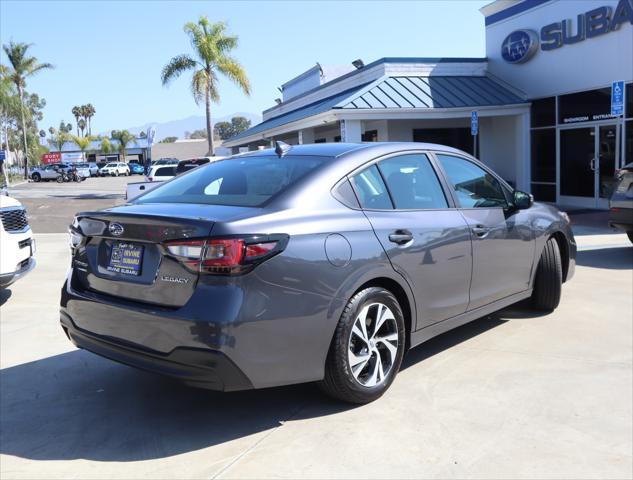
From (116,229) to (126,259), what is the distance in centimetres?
19

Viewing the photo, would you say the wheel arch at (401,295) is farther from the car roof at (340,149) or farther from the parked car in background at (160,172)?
the parked car in background at (160,172)

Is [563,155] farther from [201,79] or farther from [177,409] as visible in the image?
[201,79]

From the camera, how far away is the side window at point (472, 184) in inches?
186

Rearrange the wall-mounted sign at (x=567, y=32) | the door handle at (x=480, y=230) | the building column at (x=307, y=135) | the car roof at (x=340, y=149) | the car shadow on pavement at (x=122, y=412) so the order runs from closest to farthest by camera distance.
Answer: the car shadow on pavement at (x=122, y=412) < the car roof at (x=340, y=149) < the door handle at (x=480, y=230) < the wall-mounted sign at (x=567, y=32) < the building column at (x=307, y=135)

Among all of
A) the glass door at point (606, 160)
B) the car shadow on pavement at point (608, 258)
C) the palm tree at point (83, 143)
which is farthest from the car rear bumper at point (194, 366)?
the palm tree at point (83, 143)

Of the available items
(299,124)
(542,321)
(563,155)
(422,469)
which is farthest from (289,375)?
(299,124)

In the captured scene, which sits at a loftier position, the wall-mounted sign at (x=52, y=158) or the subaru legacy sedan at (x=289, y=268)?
the wall-mounted sign at (x=52, y=158)

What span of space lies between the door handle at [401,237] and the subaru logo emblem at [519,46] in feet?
53.6

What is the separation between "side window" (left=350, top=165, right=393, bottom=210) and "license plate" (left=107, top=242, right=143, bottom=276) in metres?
1.40

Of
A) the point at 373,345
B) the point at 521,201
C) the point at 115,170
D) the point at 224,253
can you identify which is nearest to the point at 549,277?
the point at 521,201

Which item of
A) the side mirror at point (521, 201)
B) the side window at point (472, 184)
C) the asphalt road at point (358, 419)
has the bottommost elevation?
the asphalt road at point (358, 419)

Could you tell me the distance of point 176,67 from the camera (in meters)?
32.1

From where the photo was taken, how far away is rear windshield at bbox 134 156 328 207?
3732 millimetres

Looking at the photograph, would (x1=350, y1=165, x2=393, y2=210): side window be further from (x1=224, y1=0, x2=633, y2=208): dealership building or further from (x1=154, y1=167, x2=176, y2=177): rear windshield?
(x1=154, y1=167, x2=176, y2=177): rear windshield
